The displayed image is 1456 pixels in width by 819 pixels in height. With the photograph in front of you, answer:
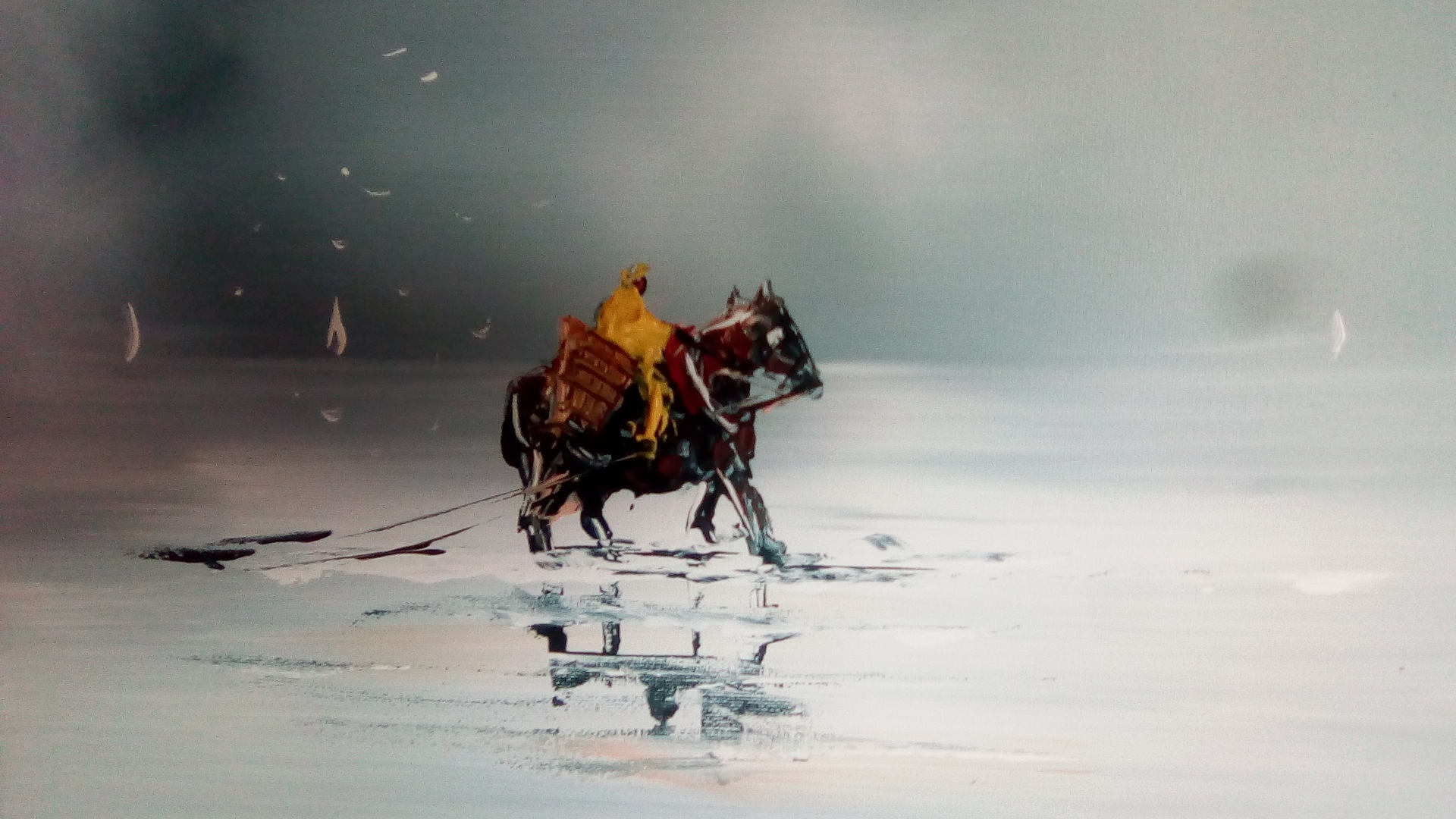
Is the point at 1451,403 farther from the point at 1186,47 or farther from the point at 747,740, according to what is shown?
the point at 747,740

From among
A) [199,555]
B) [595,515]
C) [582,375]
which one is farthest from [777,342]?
[199,555]

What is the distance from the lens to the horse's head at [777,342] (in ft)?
5.12

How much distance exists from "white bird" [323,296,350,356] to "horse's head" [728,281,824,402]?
0.76 meters

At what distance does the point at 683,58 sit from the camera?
1619 mm

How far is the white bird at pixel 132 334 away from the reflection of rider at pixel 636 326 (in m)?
0.95

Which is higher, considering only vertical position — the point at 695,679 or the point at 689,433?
the point at 689,433

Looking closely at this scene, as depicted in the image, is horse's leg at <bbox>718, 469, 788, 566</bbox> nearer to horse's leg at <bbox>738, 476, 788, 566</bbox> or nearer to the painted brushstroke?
horse's leg at <bbox>738, 476, 788, 566</bbox>

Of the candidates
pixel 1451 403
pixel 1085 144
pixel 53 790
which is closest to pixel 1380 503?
pixel 1451 403

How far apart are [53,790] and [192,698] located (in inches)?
14.8

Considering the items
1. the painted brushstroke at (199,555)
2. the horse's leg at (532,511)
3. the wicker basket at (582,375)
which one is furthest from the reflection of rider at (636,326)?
the painted brushstroke at (199,555)

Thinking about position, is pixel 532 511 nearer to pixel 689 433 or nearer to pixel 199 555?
pixel 689 433

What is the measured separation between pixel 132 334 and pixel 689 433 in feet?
3.79

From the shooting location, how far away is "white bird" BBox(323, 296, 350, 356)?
5.46 feet

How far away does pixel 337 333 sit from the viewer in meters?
1.66
